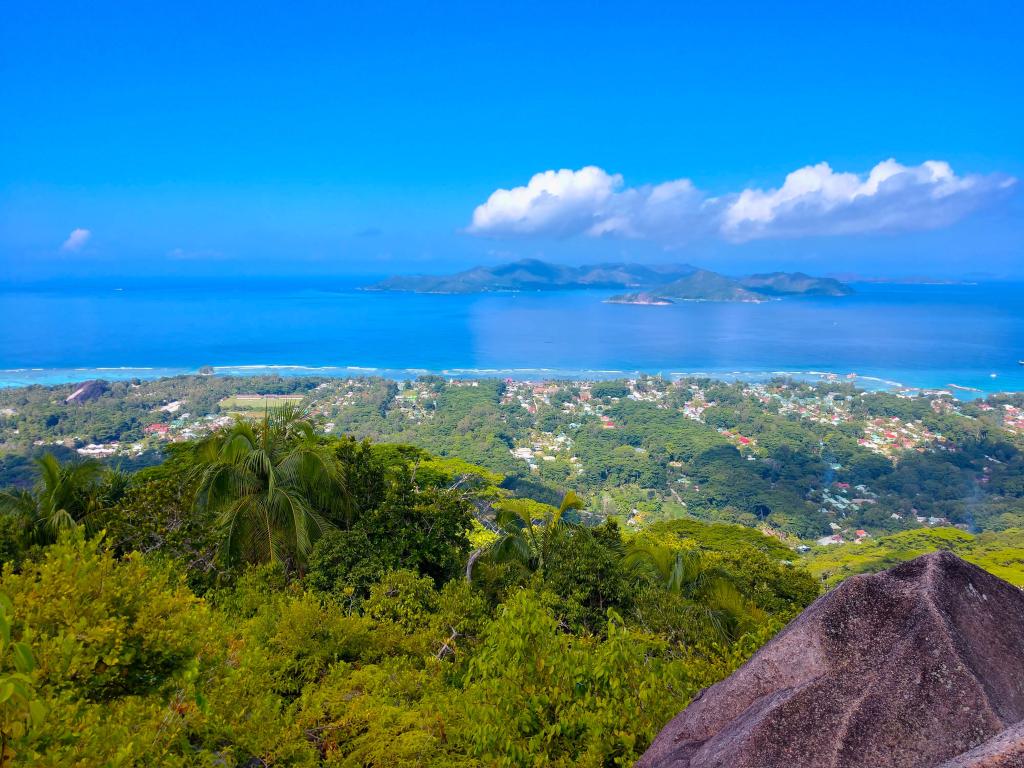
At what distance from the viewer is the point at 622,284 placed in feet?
619

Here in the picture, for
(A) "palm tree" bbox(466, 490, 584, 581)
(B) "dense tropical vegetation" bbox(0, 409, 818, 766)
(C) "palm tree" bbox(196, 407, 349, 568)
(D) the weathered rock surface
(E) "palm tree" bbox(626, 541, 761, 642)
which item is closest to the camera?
(D) the weathered rock surface

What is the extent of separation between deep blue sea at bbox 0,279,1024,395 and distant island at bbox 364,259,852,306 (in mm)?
18364

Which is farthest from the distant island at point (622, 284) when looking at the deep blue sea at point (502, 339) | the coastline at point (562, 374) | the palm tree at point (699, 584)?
the palm tree at point (699, 584)

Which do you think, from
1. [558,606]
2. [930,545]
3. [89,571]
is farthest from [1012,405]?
[89,571]

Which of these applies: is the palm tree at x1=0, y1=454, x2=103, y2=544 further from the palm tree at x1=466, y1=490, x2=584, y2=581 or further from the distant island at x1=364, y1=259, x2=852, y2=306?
the distant island at x1=364, y1=259, x2=852, y2=306

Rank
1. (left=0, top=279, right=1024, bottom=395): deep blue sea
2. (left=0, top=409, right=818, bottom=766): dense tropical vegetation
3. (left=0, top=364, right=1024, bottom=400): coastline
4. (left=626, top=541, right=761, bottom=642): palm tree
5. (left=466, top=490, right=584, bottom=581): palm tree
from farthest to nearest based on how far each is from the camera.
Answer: (left=0, top=279, right=1024, bottom=395): deep blue sea, (left=0, top=364, right=1024, bottom=400): coastline, (left=466, top=490, right=584, bottom=581): palm tree, (left=626, top=541, right=761, bottom=642): palm tree, (left=0, top=409, right=818, bottom=766): dense tropical vegetation

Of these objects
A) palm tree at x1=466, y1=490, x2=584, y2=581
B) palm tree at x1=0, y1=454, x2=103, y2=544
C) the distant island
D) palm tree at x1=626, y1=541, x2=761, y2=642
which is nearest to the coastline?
palm tree at x1=0, y1=454, x2=103, y2=544

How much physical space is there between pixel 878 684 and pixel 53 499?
922 cm

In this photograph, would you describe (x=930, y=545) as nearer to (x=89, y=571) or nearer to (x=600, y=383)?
(x=89, y=571)

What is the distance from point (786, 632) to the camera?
283 cm

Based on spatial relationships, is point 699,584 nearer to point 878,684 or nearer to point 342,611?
point 342,611

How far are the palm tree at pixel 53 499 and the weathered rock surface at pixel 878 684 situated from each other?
7868 mm

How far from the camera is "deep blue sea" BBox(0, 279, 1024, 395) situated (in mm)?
55969

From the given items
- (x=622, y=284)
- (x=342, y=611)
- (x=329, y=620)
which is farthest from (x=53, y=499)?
(x=622, y=284)
